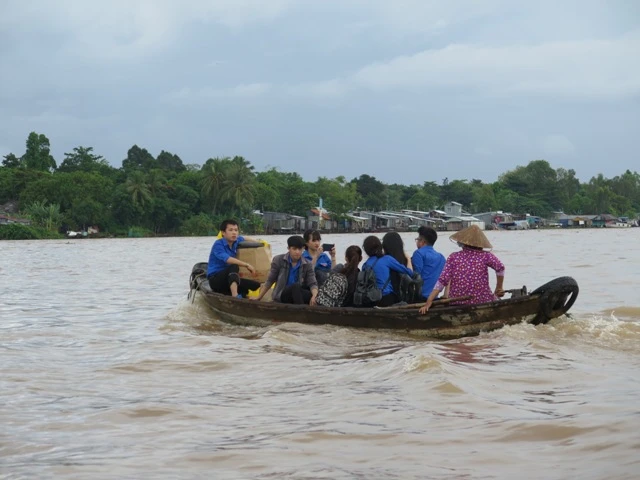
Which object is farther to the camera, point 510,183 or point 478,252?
point 510,183

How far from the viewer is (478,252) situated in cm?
884

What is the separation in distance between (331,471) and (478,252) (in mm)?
4912

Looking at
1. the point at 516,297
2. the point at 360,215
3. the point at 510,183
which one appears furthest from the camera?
the point at 510,183

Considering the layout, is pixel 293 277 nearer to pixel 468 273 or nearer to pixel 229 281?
pixel 229 281

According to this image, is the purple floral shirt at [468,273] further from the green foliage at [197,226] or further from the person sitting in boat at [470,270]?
the green foliage at [197,226]

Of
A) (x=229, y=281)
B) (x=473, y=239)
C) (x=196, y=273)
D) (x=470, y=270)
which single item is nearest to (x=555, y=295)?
(x=470, y=270)

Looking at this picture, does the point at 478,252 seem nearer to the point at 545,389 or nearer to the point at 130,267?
the point at 545,389

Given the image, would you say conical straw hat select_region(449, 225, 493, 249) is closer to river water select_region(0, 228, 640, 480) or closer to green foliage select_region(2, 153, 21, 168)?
river water select_region(0, 228, 640, 480)

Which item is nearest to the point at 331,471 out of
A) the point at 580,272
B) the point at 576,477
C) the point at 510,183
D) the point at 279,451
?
the point at 279,451

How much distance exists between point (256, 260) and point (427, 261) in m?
3.27

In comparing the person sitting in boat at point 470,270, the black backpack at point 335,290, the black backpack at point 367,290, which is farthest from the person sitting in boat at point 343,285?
the person sitting in boat at point 470,270

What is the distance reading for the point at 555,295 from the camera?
862cm

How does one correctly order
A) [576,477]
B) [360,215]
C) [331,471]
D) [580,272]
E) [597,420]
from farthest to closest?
1. [360,215]
2. [580,272]
3. [597,420]
4. [331,471]
5. [576,477]

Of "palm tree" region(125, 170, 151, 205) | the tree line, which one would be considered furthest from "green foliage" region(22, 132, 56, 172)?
"palm tree" region(125, 170, 151, 205)
